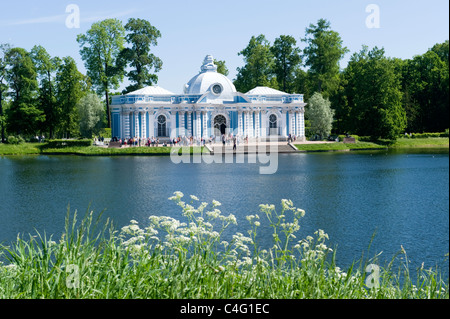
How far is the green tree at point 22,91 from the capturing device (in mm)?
49125

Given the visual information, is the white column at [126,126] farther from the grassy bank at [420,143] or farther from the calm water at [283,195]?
the grassy bank at [420,143]

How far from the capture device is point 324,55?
56.1m

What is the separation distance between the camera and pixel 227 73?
71.8 m

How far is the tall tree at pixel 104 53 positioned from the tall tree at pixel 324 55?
20.2 metres

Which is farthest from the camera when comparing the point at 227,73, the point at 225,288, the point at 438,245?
the point at 227,73

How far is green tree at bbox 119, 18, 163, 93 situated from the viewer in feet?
173

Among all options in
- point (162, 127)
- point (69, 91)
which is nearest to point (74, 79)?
point (69, 91)

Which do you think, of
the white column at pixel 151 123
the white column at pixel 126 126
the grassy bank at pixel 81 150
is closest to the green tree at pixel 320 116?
the grassy bank at pixel 81 150

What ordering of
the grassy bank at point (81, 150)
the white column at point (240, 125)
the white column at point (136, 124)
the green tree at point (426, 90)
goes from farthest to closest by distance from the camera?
the green tree at point (426, 90), the white column at point (240, 125), the white column at point (136, 124), the grassy bank at point (81, 150)
